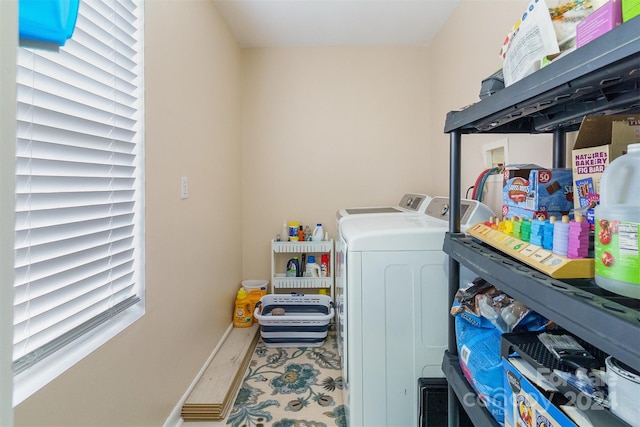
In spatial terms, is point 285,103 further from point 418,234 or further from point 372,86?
point 418,234

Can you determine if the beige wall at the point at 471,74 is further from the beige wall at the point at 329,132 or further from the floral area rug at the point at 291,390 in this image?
the floral area rug at the point at 291,390

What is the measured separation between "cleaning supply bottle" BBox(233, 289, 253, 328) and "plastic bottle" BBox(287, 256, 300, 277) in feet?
1.32

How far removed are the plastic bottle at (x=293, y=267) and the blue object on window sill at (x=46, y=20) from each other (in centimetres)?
226

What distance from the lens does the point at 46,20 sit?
1.31ft

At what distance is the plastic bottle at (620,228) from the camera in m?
0.45

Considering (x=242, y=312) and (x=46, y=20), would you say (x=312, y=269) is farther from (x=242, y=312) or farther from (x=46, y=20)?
(x=46, y=20)

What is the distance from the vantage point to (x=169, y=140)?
141 cm

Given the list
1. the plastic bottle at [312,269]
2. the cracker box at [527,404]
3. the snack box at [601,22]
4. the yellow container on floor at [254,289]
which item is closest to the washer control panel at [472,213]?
the cracker box at [527,404]

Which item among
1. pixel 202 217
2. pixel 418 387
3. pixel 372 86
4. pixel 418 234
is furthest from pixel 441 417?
pixel 372 86

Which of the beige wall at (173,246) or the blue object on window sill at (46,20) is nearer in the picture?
the blue object on window sill at (46,20)

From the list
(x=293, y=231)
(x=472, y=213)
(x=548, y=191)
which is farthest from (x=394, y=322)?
(x=293, y=231)

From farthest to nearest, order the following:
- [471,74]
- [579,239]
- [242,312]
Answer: [242,312] < [471,74] < [579,239]

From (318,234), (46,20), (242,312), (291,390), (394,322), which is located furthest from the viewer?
(318,234)

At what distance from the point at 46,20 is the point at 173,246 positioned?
117cm
